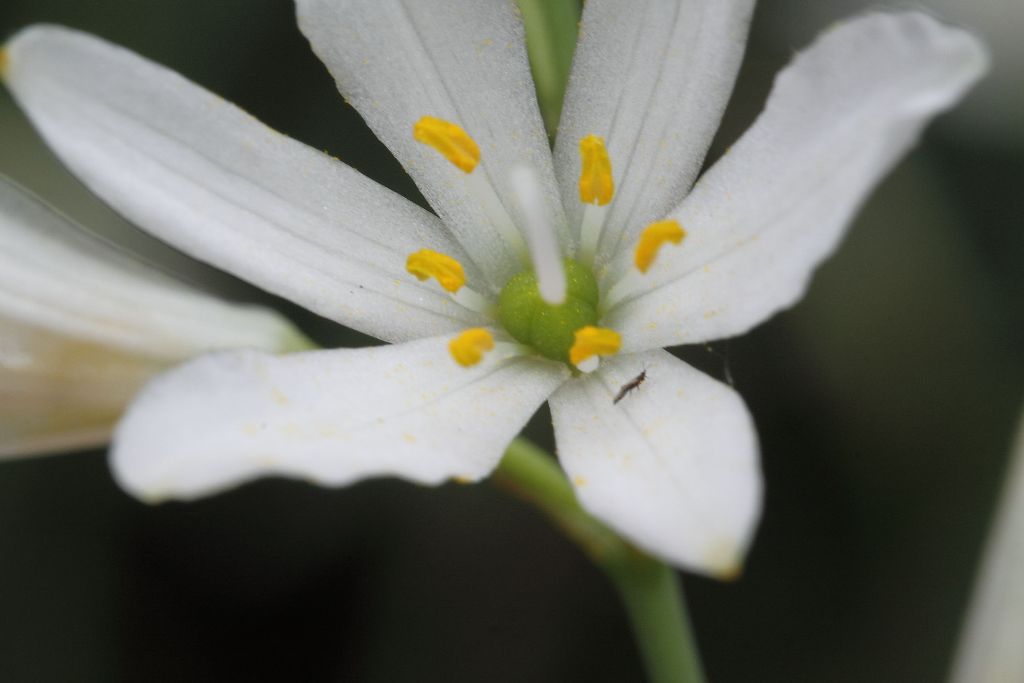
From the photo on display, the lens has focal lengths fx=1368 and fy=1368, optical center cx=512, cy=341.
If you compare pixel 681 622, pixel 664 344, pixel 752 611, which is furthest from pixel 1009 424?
pixel 664 344

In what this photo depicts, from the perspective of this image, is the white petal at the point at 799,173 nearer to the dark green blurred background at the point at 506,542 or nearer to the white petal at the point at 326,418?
the white petal at the point at 326,418

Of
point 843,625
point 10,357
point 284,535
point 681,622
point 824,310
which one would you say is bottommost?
point 843,625

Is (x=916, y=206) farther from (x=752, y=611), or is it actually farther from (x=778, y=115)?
(x=778, y=115)

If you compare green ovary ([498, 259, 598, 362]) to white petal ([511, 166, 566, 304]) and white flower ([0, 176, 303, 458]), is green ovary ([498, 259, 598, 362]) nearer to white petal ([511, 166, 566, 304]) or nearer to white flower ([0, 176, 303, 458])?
white petal ([511, 166, 566, 304])

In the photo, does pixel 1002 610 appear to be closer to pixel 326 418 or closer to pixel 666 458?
pixel 666 458

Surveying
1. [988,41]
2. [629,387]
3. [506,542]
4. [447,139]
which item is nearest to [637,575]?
[629,387]

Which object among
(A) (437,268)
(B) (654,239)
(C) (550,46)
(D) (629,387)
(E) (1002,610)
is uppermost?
(C) (550,46)
